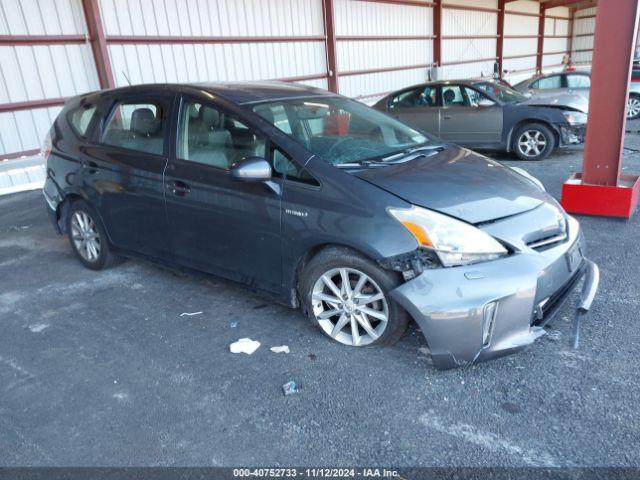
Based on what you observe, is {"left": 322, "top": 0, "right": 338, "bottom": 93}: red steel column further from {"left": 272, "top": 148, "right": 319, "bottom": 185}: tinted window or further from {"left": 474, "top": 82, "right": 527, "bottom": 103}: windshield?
{"left": 272, "top": 148, "right": 319, "bottom": 185}: tinted window

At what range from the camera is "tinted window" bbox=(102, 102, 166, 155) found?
375cm

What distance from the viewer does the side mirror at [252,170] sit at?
3.03 m

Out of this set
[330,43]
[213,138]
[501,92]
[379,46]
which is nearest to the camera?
[213,138]

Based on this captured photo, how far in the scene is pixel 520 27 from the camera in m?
23.1

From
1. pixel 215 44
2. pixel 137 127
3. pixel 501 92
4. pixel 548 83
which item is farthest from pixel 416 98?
pixel 137 127

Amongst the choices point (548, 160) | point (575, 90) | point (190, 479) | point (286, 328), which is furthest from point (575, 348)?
point (575, 90)

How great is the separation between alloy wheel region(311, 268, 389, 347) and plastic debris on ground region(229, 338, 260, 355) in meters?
0.44

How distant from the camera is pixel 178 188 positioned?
359 cm

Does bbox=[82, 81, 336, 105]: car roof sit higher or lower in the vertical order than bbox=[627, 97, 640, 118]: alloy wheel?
higher

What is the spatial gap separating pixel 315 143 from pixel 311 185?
407mm

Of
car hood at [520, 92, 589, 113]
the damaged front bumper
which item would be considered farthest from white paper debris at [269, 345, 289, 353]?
car hood at [520, 92, 589, 113]

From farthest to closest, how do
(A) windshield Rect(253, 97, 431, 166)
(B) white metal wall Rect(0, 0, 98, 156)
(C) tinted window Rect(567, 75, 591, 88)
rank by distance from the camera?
(C) tinted window Rect(567, 75, 591, 88) → (B) white metal wall Rect(0, 0, 98, 156) → (A) windshield Rect(253, 97, 431, 166)

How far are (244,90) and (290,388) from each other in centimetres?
216

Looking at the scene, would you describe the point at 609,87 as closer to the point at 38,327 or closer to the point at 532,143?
the point at 532,143
